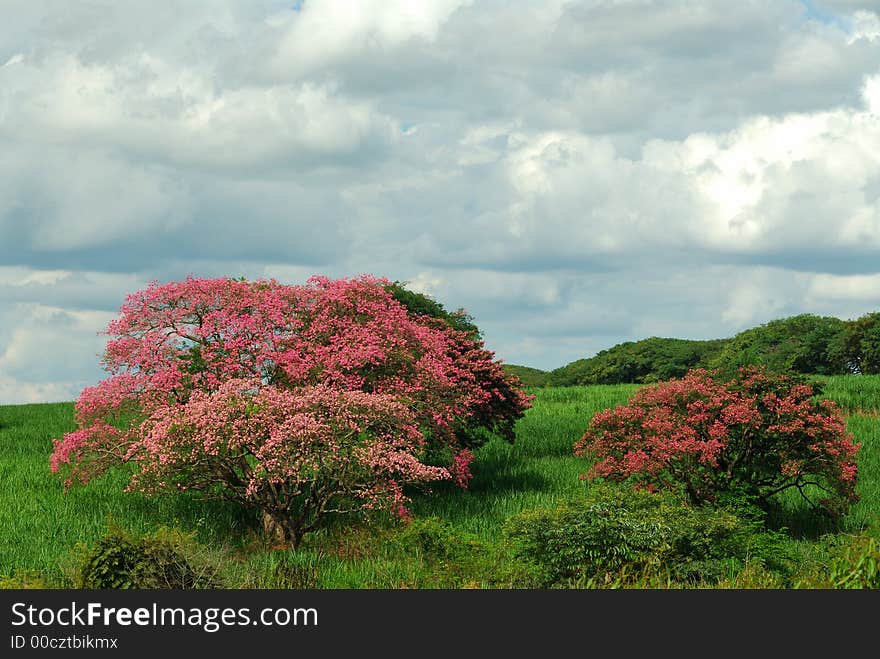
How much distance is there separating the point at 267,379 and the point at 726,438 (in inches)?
429

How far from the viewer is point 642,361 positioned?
8662 centimetres

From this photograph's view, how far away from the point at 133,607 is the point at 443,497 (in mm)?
15493

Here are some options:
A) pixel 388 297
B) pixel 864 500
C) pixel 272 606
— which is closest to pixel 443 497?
pixel 388 297

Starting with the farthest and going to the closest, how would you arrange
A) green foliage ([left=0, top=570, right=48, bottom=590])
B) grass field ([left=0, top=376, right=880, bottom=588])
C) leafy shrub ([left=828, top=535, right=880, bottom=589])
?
grass field ([left=0, top=376, right=880, bottom=588]) < leafy shrub ([left=828, top=535, right=880, bottom=589]) < green foliage ([left=0, top=570, right=48, bottom=590])

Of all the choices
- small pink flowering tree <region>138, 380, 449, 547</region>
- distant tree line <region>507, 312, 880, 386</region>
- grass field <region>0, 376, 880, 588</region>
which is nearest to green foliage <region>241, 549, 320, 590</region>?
grass field <region>0, 376, 880, 588</region>

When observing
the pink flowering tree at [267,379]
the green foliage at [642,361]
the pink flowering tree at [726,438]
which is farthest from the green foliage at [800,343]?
the pink flowering tree at [267,379]

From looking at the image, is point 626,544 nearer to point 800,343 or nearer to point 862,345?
point 862,345

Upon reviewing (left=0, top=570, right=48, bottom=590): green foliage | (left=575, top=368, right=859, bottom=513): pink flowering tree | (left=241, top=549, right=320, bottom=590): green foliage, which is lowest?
(left=241, top=549, right=320, bottom=590): green foliage

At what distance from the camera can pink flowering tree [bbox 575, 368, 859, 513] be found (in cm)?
2181

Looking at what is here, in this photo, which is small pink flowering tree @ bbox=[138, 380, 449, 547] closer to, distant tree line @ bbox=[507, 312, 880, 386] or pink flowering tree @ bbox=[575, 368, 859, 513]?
pink flowering tree @ bbox=[575, 368, 859, 513]

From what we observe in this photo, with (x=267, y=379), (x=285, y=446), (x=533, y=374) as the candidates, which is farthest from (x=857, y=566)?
(x=533, y=374)

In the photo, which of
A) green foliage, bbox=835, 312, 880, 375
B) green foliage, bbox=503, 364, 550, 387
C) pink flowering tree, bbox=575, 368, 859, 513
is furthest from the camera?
green foliage, bbox=503, 364, 550, 387

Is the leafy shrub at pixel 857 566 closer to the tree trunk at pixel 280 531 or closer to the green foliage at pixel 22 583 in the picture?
the tree trunk at pixel 280 531

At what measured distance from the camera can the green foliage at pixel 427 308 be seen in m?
28.7
